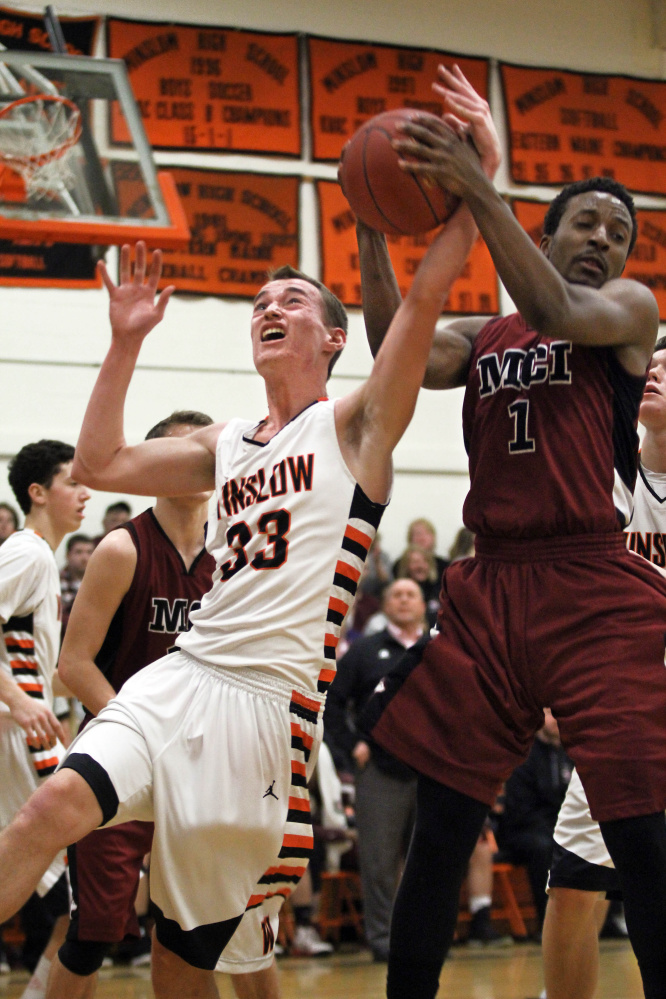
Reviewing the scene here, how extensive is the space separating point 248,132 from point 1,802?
24.7ft

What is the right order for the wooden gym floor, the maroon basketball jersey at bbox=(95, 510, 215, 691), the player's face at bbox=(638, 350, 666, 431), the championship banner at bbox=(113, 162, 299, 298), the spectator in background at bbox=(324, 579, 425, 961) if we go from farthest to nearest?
the championship banner at bbox=(113, 162, 299, 298)
the spectator in background at bbox=(324, 579, 425, 961)
the wooden gym floor
the maroon basketball jersey at bbox=(95, 510, 215, 691)
the player's face at bbox=(638, 350, 666, 431)

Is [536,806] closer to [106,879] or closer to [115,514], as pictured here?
[115,514]

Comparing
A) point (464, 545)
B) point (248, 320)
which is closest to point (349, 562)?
point (464, 545)

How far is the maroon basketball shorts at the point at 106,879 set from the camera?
170 inches

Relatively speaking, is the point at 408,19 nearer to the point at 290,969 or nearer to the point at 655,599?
the point at 290,969

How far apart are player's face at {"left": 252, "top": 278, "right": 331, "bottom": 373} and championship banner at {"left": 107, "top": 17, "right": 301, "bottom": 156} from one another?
772 centimetres

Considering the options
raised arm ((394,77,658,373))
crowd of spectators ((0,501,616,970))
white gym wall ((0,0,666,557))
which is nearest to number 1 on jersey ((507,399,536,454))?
raised arm ((394,77,658,373))

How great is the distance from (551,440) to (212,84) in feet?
29.0

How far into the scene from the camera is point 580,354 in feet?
11.0

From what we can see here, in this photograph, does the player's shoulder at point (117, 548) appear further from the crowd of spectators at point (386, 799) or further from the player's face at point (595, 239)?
the crowd of spectators at point (386, 799)

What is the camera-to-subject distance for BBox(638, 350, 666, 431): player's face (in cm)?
438

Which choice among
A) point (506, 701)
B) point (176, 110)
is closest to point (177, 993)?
point (506, 701)

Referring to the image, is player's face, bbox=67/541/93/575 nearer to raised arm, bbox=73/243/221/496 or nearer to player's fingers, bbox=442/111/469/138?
raised arm, bbox=73/243/221/496

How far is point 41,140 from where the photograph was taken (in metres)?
7.92
